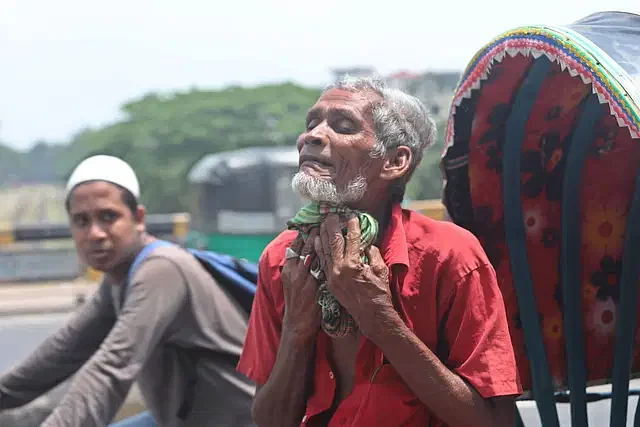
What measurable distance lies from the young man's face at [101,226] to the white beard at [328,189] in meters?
1.02

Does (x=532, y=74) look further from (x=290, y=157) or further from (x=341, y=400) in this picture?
(x=290, y=157)

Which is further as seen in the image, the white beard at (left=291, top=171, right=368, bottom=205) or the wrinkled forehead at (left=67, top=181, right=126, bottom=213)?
the wrinkled forehead at (left=67, top=181, right=126, bottom=213)

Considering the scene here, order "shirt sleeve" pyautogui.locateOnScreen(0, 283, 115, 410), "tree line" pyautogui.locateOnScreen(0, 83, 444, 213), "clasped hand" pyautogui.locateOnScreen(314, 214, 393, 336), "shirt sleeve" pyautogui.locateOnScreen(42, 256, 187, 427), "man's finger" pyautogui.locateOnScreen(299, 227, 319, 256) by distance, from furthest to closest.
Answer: "tree line" pyautogui.locateOnScreen(0, 83, 444, 213) < "shirt sleeve" pyautogui.locateOnScreen(0, 283, 115, 410) < "shirt sleeve" pyautogui.locateOnScreen(42, 256, 187, 427) < "man's finger" pyautogui.locateOnScreen(299, 227, 319, 256) < "clasped hand" pyautogui.locateOnScreen(314, 214, 393, 336)

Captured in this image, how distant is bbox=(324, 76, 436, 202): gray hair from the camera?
1881mm

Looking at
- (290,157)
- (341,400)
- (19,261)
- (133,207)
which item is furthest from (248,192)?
(341,400)

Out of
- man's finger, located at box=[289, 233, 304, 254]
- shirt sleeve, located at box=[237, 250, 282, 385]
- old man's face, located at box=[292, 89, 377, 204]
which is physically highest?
old man's face, located at box=[292, 89, 377, 204]

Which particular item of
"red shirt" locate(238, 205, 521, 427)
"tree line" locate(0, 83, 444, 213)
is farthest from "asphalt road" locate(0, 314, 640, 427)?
"tree line" locate(0, 83, 444, 213)

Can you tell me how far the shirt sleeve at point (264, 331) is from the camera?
1998 mm

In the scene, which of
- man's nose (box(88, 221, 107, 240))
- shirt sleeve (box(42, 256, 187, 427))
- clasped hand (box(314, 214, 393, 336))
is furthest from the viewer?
man's nose (box(88, 221, 107, 240))

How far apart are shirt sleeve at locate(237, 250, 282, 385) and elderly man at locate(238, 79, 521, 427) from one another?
0.03 metres

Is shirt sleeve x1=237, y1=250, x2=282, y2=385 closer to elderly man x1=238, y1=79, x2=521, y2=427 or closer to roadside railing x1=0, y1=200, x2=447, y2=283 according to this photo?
elderly man x1=238, y1=79, x2=521, y2=427

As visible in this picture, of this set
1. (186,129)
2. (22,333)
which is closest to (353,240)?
(22,333)

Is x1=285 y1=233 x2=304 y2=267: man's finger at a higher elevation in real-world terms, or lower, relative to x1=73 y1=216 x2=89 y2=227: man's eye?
higher

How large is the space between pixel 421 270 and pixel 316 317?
0.79ft
